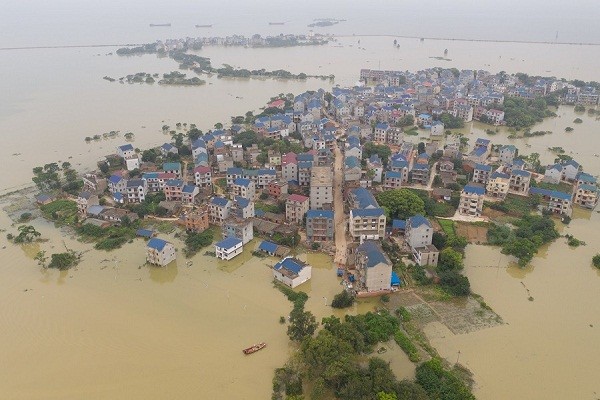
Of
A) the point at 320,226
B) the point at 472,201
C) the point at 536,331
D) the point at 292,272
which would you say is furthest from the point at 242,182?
→ the point at 536,331

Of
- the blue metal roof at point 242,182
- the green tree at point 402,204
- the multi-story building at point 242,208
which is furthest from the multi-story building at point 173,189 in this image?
the green tree at point 402,204

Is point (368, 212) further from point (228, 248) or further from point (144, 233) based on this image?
point (144, 233)

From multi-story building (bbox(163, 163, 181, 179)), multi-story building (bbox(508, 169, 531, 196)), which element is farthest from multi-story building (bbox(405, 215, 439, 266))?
multi-story building (bbox(163, 163, 181, 179))

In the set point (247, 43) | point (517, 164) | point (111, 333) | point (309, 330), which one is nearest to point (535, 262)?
point (517, 164)

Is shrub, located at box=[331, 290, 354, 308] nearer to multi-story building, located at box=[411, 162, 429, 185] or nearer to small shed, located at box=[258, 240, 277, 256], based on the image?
small shed, located at box=[258, 240, 277, 256]

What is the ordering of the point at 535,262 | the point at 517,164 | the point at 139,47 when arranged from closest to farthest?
the point at 535,262 → the point at 517,164 → the point at 139,47

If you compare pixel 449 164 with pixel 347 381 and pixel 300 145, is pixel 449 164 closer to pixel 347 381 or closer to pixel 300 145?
pixel 300 145
